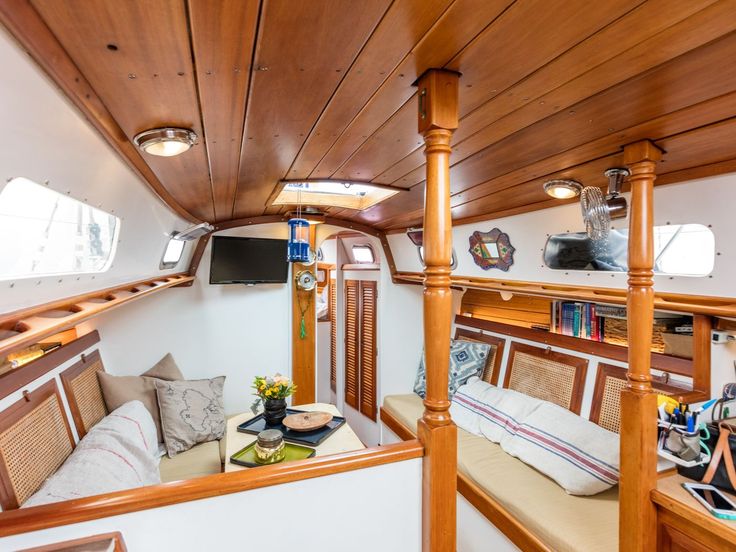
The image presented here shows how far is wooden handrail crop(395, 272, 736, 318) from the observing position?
1.54 meters

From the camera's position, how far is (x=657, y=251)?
5.97 feet

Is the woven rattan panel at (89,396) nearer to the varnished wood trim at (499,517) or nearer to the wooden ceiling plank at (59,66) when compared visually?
the wooden ceiling plank at (59,66)

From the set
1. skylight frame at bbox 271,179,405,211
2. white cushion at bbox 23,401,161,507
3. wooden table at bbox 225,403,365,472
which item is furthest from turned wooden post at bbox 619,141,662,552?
white cushion at bbox 23,401,161,507

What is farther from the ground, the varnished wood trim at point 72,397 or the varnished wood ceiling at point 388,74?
the varnished wood ceiling at point 388,74

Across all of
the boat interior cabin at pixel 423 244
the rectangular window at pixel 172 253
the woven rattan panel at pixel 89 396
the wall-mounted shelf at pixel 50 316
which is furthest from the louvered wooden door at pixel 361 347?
the wall-mounted shelf at pixel 50 316

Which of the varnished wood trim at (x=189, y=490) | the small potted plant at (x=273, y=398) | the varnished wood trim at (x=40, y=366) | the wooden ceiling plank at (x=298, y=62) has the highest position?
the wooden ceiling plank at (x=298, y=62)

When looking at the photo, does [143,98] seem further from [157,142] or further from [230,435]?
[230,435]

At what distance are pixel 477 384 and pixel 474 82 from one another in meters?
2.54

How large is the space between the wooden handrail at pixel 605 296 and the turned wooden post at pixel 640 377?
1.33 ft

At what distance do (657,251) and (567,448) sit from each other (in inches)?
43.5

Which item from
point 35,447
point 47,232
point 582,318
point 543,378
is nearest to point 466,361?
point 543,378

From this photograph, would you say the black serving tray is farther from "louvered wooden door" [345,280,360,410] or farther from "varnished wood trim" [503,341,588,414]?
"louvered wooden door" [345,280,360,410]

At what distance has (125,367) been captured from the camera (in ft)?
10.0

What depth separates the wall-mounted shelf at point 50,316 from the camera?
987 mm
